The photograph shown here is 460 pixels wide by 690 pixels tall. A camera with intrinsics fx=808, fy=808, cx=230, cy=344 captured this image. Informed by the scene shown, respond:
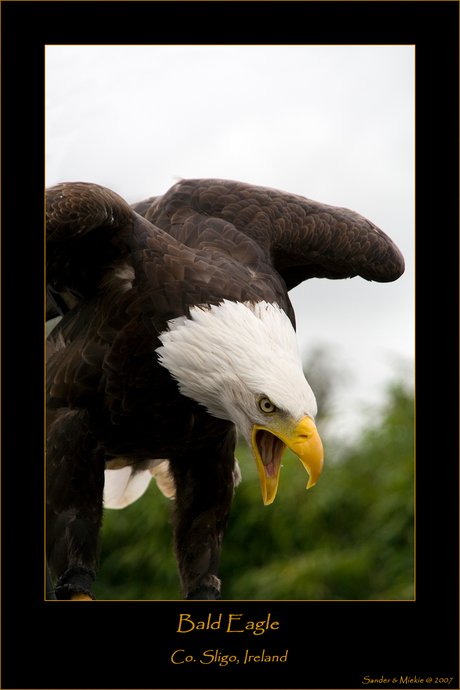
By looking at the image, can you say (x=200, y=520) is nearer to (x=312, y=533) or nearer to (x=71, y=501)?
(x=71, y=501)

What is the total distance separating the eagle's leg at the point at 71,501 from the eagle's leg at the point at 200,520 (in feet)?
1.77

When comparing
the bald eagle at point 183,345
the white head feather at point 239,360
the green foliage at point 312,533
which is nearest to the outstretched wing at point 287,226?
the bald eagle at point 183,345

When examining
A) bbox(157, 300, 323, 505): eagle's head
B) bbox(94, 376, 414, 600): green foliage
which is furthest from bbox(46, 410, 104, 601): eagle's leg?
bbox(94, 376, 414, 600): green foliage

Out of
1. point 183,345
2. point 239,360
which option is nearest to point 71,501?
point 183,345

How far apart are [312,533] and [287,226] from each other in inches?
173

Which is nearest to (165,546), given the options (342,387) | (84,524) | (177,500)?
(342,387)

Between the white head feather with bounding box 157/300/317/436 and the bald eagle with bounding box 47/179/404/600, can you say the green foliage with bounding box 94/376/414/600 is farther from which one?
the white head feather with bounding box 157/300/317/436

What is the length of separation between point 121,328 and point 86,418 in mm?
378

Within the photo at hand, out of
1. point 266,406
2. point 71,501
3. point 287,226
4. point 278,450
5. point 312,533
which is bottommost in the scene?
point 312,533

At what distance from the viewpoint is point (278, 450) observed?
263cm

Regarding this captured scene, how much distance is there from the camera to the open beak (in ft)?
7.91

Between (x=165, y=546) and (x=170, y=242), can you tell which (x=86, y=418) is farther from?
(x=165, y=546)

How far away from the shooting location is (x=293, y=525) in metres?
7.12

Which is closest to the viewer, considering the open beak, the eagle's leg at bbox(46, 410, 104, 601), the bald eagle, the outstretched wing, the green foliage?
the open beak
